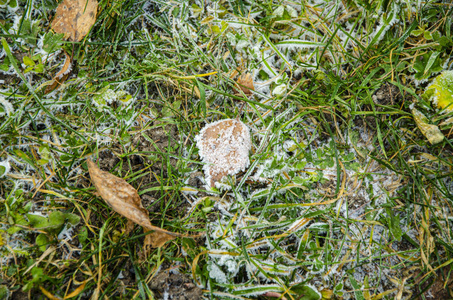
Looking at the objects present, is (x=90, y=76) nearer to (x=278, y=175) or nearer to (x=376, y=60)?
(x=278, y=175)

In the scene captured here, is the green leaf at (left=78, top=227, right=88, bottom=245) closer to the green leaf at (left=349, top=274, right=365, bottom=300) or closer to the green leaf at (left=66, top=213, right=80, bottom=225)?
the green leaf at (left=66, top=213, right=80, bottom=225)

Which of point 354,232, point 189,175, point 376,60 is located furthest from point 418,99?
point 189,175

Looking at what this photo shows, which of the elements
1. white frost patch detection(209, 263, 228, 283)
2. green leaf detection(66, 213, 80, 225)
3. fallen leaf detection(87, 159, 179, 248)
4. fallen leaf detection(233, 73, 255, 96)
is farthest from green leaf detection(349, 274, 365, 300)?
green leaf detection(66, 213, 80, 225)

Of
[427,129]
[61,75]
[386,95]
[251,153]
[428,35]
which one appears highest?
[428,35]

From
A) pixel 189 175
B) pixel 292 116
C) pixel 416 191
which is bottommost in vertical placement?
pixel 189 175

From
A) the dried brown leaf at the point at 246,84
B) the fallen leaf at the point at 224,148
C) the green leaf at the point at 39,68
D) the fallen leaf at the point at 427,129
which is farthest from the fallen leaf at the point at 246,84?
the green leaf at the point at 39,68

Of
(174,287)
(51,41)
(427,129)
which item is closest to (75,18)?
(51,41)

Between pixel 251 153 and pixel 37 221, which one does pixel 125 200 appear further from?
pixel 251 153
